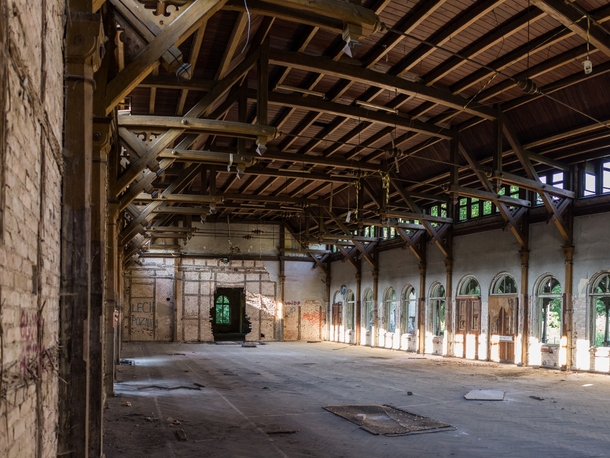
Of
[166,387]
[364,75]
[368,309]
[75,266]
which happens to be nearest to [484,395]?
[166,387]

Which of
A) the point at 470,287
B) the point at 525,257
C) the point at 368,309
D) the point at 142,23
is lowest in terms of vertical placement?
the point at 368,309

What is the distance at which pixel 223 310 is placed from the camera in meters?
40.3

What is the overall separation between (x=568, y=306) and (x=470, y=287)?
4.81 meters

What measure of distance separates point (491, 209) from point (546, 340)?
5037 millimetres

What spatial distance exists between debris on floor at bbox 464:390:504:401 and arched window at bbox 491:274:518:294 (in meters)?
7.50

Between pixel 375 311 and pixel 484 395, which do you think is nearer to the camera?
pixel 484 395

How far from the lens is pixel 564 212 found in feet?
55.8

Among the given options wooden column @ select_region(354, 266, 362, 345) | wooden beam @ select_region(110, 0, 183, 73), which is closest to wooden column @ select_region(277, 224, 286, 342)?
wooden column @ select_region(354, 266, 362, 345)

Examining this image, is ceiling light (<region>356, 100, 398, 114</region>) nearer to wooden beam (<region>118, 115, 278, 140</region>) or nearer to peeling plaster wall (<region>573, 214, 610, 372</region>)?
wooden beam (<region>118, 115, 278, 140</region>)

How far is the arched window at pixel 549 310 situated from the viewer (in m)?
17.3

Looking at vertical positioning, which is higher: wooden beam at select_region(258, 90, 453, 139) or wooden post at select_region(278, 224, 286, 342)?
wooden beam at select_region(258, 90, 453, 139)

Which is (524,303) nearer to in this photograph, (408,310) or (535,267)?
(535,267)

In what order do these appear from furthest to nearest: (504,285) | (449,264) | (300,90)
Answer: (449,264) → (504,285) → (300,90)

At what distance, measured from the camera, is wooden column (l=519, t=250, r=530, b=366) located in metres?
17.9
